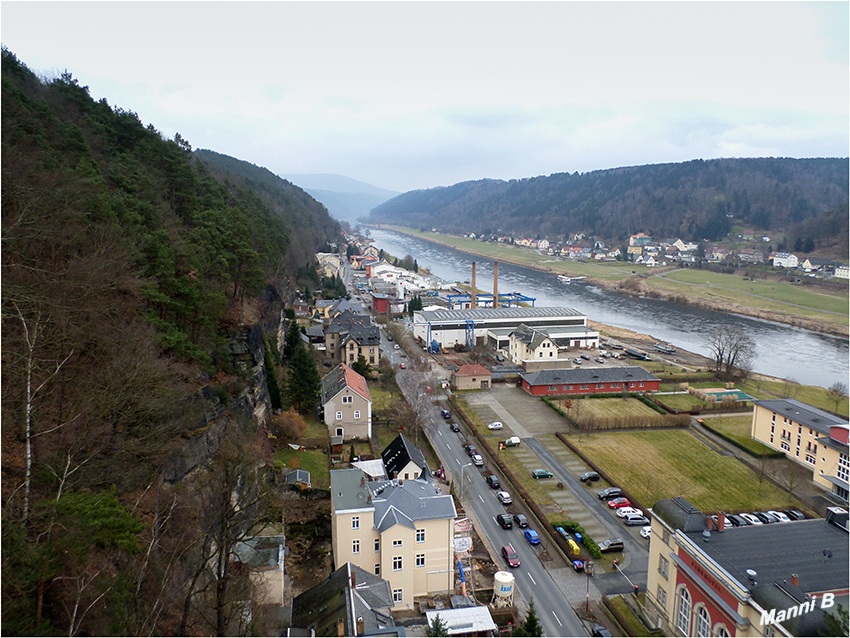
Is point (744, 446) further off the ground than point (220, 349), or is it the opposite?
point (220, 349)

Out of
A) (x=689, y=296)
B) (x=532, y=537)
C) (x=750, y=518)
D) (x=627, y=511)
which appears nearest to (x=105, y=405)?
(x=532, y=537)

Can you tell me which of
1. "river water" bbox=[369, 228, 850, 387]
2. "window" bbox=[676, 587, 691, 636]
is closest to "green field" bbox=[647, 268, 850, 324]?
"river water" bbox=[369, 228, 850, 387]

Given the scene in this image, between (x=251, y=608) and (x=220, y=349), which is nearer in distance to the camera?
(x=251, y=608)

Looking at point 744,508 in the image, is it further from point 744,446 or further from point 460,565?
point 460,565

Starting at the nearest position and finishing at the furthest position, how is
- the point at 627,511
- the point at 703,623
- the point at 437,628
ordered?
the point at 437,628
the point at 703,623
the point at 627,511

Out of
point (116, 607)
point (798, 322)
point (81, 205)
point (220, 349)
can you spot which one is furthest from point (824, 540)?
point (798, 322)

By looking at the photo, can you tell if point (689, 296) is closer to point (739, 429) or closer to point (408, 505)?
point (739, 429)

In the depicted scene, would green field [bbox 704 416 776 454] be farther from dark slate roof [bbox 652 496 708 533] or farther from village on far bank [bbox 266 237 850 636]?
dark slate roof [bbox 652 496 708 533]
